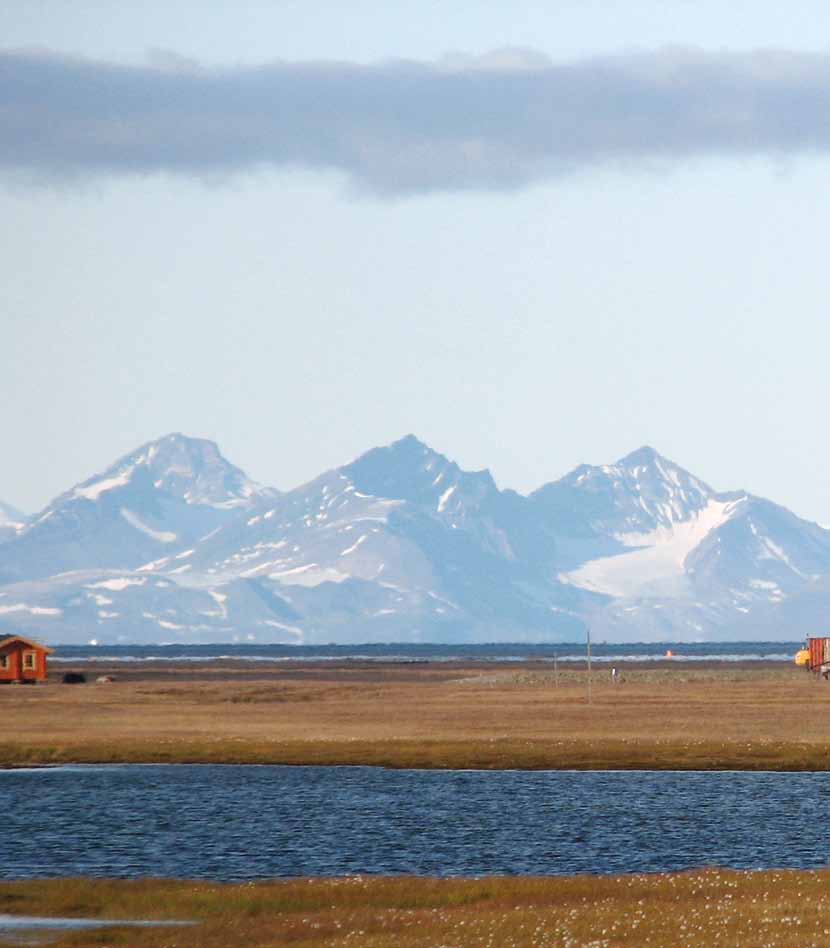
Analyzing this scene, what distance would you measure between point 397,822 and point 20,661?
10865 cm

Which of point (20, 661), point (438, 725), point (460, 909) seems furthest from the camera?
point (20, 661)

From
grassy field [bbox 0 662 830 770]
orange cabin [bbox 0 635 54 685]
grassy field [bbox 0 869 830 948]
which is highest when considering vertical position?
orange cabin [bbox 0 635 54 685]

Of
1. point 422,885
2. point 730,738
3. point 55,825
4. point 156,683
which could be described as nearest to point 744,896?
point 422,885

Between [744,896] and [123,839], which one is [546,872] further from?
[123,839]

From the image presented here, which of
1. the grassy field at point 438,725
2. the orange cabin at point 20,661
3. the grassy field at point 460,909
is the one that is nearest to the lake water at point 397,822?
the grassy field at point 438,725

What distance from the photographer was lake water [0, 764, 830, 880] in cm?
5434

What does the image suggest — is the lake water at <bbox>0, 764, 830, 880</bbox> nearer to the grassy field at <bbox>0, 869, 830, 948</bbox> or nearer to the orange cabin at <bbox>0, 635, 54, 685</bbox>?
the grassy field at <bbox>0, 869, 830, 948</bbox>

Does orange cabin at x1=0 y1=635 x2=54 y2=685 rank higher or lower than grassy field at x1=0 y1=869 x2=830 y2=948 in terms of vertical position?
higher

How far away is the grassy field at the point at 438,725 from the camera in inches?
3445

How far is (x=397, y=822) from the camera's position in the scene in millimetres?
64188

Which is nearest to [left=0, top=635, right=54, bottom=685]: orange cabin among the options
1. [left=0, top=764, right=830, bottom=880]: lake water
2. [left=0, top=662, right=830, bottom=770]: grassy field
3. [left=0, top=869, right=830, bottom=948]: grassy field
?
[left=0, top=662, right=830, bottom=770]: grassy field

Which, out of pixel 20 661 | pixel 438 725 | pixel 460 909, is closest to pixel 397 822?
pixel 460 909

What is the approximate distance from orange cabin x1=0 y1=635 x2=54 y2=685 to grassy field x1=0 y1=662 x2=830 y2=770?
7212 mm

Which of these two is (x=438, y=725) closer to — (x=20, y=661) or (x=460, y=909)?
(x=460, y=909)
